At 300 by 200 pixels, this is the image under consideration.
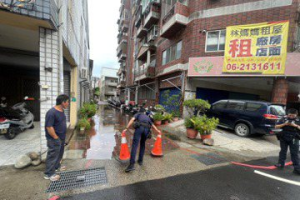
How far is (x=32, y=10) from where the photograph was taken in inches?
102

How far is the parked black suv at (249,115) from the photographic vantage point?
5270mm

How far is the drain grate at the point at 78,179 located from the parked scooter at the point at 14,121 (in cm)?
322

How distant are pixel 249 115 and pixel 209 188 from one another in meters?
4.78

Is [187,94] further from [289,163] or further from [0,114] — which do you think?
[0,114]

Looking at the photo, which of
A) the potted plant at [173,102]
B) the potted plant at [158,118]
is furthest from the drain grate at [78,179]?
the potted plant at [173,102]

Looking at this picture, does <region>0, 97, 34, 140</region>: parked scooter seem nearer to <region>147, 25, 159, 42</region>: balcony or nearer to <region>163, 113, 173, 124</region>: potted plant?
<region>163, 113, 173, 124</region>: potted plant

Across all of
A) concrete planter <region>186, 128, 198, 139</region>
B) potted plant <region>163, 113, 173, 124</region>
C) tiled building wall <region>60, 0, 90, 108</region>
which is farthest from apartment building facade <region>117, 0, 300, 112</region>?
tiled building wall <region>60, 0, 90, 108</region>

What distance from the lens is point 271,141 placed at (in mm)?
5777

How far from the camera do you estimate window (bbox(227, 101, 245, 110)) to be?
6250 mm

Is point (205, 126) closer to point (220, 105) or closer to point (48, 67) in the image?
point (220, 105)

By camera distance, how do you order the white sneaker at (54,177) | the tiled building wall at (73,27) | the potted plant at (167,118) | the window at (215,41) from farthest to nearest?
the window at (215,41) < the potted plant at (167,118) < the tiled building wall at (73,27) < the white sneaker at (54,177)

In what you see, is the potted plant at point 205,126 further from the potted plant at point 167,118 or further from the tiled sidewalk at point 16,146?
the tiled sidewalk at point 16,146

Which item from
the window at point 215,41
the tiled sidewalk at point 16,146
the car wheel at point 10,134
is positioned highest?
A: the window at point 215,41

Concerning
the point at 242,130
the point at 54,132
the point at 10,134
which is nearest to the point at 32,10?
the point at 54,132
